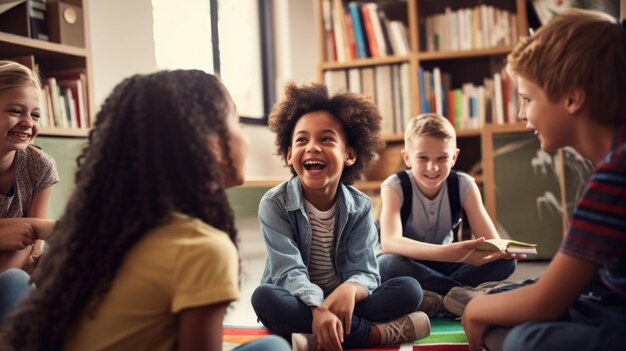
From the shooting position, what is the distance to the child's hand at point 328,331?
124 cm

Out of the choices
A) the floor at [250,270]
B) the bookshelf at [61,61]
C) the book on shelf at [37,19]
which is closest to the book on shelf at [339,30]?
the floor at [250,270]

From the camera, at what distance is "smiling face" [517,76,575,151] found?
967 millimetres

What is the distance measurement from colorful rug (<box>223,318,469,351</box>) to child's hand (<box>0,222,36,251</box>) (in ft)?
1.79

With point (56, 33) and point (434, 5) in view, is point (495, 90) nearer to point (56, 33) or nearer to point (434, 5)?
point (434, 5)

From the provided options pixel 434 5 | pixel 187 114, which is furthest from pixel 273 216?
pixel 434 5

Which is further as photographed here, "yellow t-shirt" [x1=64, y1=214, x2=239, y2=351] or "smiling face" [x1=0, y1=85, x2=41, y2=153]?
"smiling face" [x1=0, y1=85, x2=41, y2=153]

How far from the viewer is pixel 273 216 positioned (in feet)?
5.03

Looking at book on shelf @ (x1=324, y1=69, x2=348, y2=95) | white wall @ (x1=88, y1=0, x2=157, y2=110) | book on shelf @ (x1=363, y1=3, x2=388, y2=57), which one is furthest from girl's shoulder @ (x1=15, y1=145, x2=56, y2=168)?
book on shelf @ (x1=363, y1=3, x2=388, y2=57)

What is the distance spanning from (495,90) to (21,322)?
2688 millimetres

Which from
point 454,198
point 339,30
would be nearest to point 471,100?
point 339,30

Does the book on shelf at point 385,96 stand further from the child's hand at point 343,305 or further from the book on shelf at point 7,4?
the child's hand at point 343,305

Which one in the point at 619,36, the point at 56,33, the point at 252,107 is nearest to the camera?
the point at 619,36

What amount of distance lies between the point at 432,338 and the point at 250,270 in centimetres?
158

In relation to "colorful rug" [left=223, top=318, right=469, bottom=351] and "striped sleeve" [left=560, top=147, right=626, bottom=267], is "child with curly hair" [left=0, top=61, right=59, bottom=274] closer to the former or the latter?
"colorful rug" [left=223, top=318, right=469, bottom=351]
